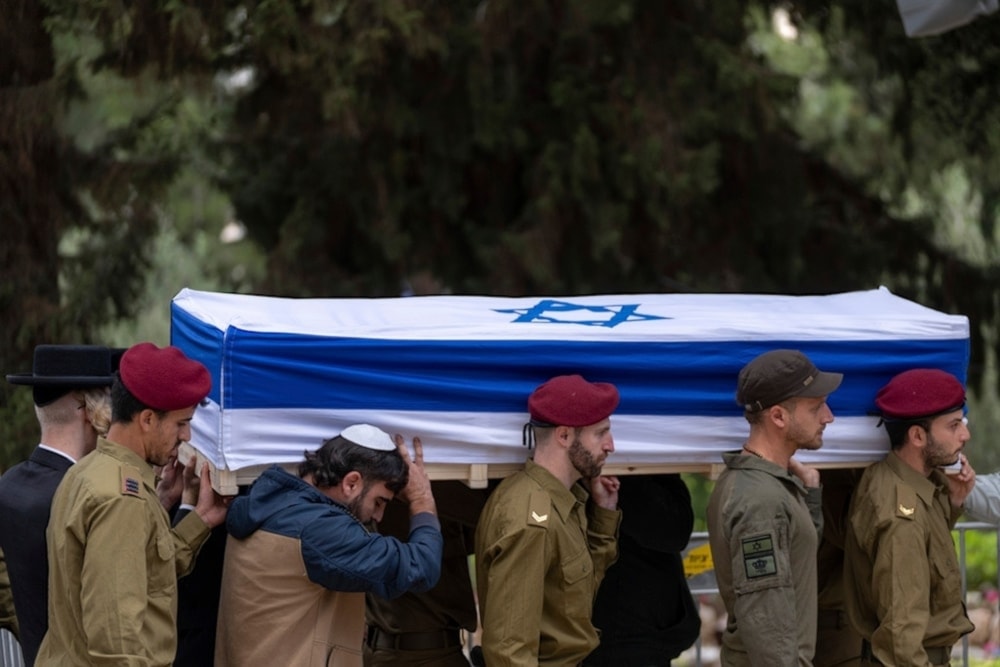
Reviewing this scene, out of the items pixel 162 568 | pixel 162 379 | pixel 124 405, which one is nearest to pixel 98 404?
pixel 124 405

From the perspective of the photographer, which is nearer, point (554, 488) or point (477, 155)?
point (554, 488)

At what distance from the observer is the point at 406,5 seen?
7.50 m

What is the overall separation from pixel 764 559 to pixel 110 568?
76.1 inches

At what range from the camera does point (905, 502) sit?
4680 mm

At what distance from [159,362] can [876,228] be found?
714cm

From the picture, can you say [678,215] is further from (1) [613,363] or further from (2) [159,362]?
(2) [159,362]

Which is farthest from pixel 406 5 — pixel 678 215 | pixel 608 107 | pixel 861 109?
pixel 861 109

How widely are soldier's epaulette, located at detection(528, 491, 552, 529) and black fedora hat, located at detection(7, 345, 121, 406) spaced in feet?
4.40

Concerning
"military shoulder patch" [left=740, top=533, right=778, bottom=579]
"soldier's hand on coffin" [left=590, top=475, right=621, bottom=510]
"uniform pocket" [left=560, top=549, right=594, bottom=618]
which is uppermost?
"soldier's hand on coffin" [left=590, top=475, right=621, bottom=510]

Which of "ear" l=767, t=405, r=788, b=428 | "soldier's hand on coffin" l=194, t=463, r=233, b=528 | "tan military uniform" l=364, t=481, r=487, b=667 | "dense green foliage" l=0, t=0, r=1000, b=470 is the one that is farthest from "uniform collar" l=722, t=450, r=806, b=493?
"dense green foliage" l=0, t=0, r=1000, b=470

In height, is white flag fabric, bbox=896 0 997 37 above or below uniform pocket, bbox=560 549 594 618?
above

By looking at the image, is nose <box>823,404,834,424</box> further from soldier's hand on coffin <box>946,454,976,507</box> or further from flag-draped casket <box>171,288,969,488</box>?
soldier's hand on coffin <box>946,454,976,507</box>

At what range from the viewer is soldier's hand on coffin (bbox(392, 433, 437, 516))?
4.33 metres

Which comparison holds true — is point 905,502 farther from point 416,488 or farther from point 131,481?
point 131,481
